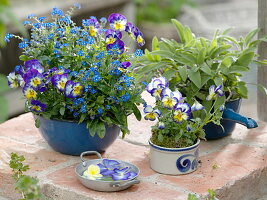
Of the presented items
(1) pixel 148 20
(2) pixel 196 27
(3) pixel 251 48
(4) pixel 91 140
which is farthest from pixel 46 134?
(1) pixel 148 20

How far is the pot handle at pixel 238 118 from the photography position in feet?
6.62

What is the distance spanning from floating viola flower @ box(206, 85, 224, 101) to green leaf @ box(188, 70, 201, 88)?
0.19ft

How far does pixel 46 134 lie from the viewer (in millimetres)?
1977

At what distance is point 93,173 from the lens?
1776 mm

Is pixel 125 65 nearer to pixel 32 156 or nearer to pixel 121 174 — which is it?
pixel 121 174

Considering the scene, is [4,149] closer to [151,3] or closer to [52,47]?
[52,47]

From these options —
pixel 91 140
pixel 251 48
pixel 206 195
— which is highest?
pixel 251 48

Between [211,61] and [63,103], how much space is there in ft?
1.83

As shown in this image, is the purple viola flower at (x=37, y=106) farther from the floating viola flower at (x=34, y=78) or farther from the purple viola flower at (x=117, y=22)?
the purple viola flower at (x=117, y=22)

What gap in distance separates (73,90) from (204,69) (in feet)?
1.56

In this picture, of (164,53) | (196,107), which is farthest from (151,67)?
(196,107)

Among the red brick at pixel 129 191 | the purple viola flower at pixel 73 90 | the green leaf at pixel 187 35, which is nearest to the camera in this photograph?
the red brick at pixel 129 191

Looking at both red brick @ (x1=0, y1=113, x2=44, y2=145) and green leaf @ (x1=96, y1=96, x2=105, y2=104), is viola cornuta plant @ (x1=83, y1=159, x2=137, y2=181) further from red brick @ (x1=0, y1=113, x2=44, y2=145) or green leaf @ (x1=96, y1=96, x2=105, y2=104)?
red brick @ (x1=0, y1=113, x2=44, y2=145)

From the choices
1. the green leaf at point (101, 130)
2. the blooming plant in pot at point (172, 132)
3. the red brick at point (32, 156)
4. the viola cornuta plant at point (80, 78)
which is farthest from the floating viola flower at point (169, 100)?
the red brick at point (32, 156)
